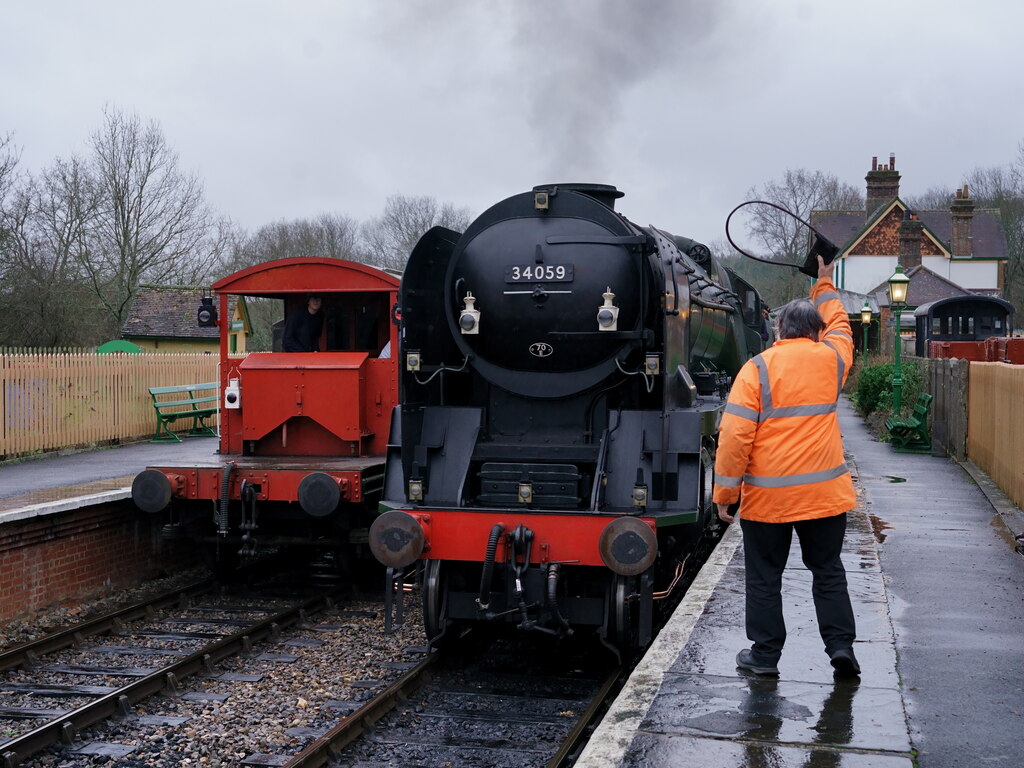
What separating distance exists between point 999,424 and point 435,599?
799cm

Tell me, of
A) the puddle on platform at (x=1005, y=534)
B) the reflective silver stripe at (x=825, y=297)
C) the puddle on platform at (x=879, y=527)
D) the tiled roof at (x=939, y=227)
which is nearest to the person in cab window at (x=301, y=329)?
the puddle on platform at (x=879, y=527)

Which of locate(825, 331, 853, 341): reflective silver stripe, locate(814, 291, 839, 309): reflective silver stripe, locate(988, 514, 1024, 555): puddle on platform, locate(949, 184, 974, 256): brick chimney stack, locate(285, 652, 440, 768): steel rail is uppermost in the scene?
locate(949, 184, 974, 256): brick chimney stack

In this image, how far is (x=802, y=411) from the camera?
470 centimetres

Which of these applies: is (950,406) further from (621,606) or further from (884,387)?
(621,606)

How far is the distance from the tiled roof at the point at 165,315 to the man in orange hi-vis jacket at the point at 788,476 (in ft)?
77.8

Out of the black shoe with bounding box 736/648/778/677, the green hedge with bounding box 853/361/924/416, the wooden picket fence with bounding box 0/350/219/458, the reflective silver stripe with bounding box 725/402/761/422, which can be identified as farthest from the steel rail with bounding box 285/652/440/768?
the green hedge with bounding box 853/361/924/416

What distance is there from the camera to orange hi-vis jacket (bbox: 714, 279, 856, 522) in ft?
15.4

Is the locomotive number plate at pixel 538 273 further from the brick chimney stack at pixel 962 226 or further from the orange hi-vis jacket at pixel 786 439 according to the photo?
the brick chimney stack at pixel 962 226

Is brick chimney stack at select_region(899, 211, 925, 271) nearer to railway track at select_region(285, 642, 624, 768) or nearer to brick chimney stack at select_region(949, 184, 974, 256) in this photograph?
brick chimney stack at select_region(949, 184, 974, 256)

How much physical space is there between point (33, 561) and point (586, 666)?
15.1 feet

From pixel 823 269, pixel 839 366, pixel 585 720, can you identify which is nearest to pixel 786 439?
pixel 839 366

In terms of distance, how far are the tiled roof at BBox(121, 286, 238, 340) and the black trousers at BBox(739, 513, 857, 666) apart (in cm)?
2371

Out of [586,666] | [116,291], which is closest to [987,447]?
[586,666]

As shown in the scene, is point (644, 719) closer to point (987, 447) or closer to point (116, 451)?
point (987, 447)
